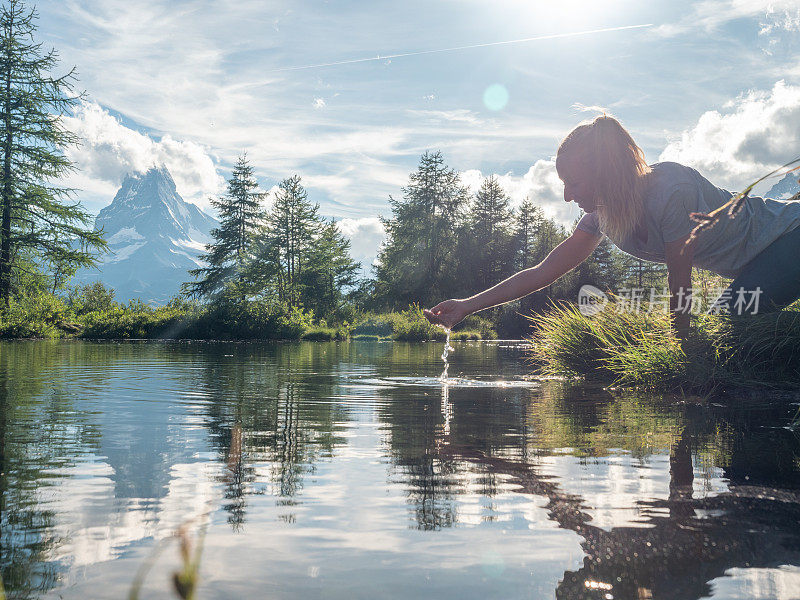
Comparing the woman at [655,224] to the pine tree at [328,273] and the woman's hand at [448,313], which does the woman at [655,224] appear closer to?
the woman's hand at [448,313]

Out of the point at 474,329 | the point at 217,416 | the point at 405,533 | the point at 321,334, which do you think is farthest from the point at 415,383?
the point at 474,329

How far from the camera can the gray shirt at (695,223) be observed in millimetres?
4430

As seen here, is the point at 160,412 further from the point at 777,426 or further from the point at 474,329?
the point at 474,329

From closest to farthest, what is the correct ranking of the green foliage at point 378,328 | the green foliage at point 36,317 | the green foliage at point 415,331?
the green foliage at point 36,317 < the green foliage at point 415,331 < the green foliage at point 378,328

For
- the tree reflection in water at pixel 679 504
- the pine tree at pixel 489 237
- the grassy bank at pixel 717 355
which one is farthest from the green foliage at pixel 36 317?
the pine tree at pixel 489 237

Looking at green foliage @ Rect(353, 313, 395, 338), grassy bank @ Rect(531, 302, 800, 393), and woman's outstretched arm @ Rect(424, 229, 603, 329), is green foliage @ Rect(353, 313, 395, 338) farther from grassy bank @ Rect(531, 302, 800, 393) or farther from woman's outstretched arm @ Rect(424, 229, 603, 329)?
woman's outstretched arm @ Rect(424, 229, 603, 329)

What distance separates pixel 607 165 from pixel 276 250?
56.7 m

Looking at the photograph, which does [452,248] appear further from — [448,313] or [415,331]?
[448,313]

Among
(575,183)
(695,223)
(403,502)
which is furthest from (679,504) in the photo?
(695,223)

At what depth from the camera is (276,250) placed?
59.6m

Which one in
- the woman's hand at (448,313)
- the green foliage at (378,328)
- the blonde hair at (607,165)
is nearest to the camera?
the woman's hand at (448,313)

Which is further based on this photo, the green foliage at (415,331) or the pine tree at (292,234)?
the pine tree at (292,234)

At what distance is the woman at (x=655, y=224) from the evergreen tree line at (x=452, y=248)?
5763 cm

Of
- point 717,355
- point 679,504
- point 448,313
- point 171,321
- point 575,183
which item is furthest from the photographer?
point 171,321
